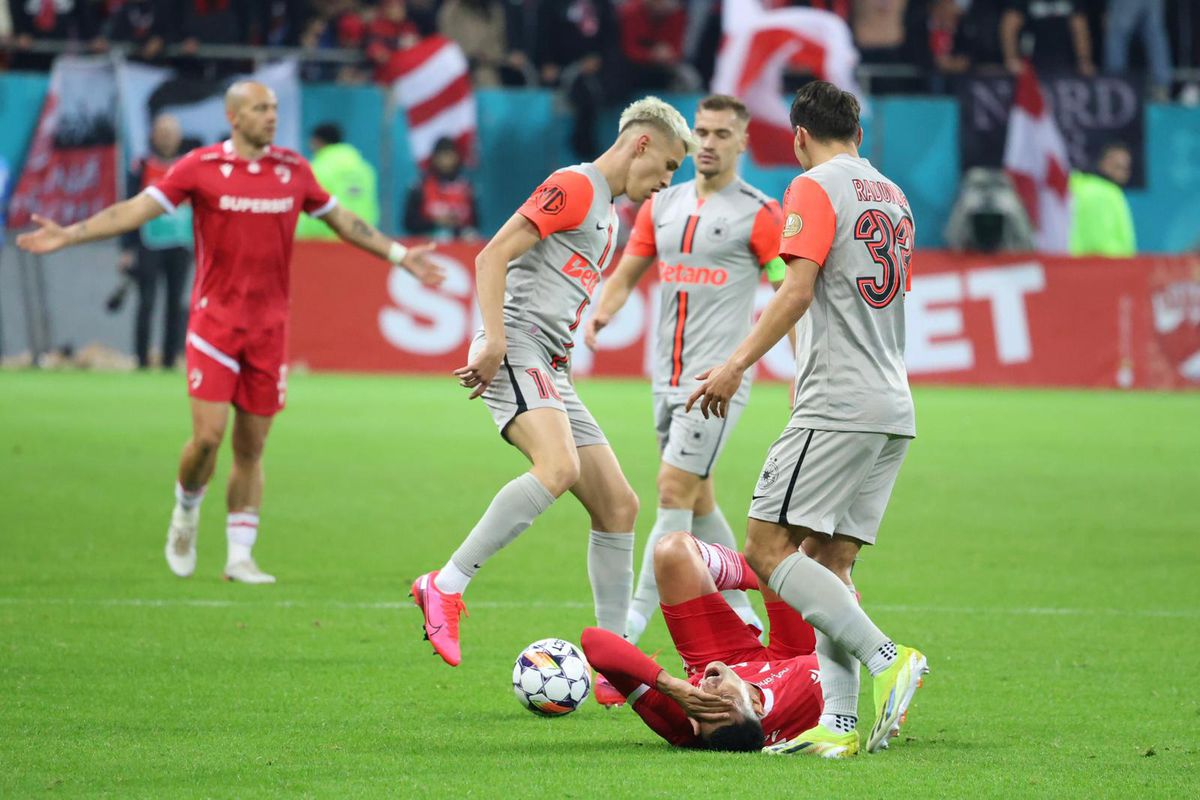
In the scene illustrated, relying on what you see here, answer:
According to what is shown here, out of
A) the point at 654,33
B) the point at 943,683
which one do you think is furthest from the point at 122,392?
the point at 943,683

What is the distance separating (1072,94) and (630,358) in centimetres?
669

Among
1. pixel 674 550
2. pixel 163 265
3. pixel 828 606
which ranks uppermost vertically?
pixel 674 550

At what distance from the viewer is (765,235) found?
851 cm

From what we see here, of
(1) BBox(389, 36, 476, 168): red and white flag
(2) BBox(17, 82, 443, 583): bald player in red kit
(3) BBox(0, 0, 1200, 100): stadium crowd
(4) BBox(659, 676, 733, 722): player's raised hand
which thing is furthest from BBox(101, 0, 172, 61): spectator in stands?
(4) BBox(659, 676, 733, 722): player's raised hand

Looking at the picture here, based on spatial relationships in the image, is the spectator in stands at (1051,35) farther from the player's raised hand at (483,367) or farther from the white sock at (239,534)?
the player's raised hand at (483,367)

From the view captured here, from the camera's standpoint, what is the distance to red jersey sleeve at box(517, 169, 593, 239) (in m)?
6.88

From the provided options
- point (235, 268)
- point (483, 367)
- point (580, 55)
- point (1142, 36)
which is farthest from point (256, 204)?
point (1142, 36)

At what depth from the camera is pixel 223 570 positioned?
32.1ft

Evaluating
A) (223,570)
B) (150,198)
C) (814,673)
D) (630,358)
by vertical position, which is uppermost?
(150,198)

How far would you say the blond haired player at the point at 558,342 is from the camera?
6.80 meters

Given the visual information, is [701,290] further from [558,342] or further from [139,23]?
[139,23]

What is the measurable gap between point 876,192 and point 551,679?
2007 mm

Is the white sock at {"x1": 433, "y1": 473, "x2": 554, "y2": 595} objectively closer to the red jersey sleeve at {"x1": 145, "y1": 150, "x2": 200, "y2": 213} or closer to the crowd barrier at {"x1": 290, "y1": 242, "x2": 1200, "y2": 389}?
the red jersey sleeve at {"x1": 145, "y1": 150, "x2": 200, "y2": 213}

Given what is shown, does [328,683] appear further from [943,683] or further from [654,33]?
[654,33]
